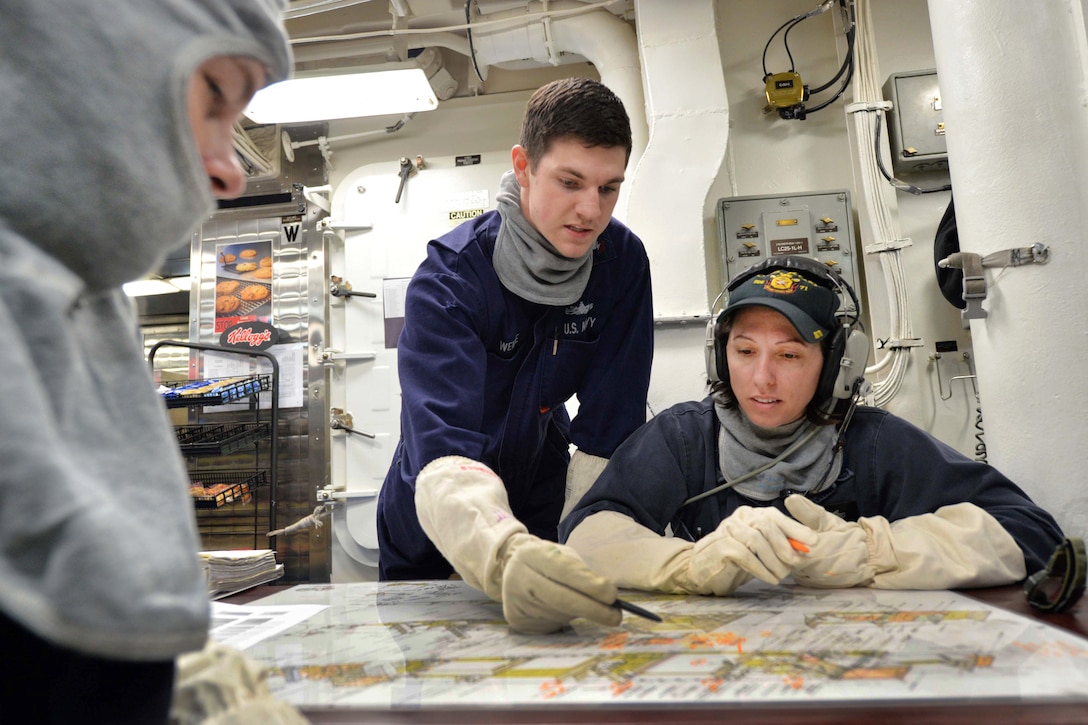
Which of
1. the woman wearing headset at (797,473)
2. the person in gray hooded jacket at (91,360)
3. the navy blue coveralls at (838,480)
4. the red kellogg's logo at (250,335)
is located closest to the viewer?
the person in gray hooded jacket at (91,360)

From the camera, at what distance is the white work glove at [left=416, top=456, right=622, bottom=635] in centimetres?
75

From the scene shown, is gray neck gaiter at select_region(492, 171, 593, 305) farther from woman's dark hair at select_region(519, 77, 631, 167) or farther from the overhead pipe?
the overhead pipe

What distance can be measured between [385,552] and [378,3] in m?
3.04

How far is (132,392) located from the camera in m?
0.37

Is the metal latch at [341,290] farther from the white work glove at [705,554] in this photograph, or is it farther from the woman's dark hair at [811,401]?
the white work glove at [705,554]

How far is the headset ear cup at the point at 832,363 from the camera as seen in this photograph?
1.37m

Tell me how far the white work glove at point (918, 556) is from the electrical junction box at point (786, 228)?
2.07 m

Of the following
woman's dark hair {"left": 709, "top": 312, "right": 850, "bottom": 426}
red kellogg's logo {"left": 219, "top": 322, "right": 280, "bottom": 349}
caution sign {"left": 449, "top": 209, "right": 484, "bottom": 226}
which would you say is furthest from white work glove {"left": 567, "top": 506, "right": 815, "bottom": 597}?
red kellogg's logo {"left": 219, "top": 322, "right": 280, "bottom": 349}

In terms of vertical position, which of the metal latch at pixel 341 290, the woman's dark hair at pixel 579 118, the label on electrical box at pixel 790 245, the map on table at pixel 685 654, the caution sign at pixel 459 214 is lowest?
the map on table at pixel 685 654

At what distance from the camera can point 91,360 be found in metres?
0.36

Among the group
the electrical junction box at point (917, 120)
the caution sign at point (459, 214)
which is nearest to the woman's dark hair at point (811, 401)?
the electrical junction box at point (917, 120)

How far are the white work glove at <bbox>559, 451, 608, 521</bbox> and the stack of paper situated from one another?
670mm

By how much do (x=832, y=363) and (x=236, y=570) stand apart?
1.29 m

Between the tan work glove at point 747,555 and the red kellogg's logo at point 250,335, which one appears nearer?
the tan work glove at point 747,555
